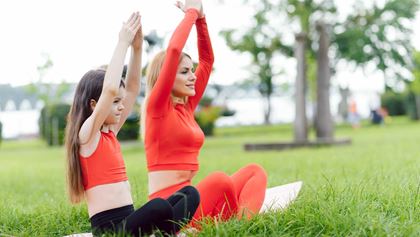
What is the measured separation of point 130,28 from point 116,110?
16.8 inches

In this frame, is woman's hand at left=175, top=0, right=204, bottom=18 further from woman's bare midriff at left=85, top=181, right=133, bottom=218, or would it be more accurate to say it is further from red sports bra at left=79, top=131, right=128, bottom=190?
woman's bare midriff at left=85, top=181, right=133, bottom=218

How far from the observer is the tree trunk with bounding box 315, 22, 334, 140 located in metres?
14.3

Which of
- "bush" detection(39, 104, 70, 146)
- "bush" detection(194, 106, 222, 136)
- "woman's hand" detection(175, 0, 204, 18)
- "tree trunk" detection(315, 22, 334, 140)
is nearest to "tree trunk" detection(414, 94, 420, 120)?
"bush" detection(194, 106, 222, 136)

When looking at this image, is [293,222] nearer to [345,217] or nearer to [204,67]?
[345,217]

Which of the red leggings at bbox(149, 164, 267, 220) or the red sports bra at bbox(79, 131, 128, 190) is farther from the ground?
the red sports bra at bbox(79, 131, 128, 190)

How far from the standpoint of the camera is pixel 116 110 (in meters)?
3.11

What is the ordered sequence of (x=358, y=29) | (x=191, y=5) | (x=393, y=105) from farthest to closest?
(x=393, y=105), (x=358, y=29), (x=191, y=5)

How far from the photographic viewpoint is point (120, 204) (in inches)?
119

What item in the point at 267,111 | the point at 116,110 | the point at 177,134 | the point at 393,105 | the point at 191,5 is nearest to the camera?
the point at 116,110

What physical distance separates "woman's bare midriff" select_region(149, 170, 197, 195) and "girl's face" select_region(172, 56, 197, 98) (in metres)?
0.44

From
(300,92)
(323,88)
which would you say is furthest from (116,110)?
(323,88)

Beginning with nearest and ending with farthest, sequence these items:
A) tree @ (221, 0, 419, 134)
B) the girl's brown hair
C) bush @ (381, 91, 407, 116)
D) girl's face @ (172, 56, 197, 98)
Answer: the girl's brown hair, girl's face @ (172, 56, 197, 98), tree @ (221, 0, 419, 134), bush @ (381, 91, 407, 116)

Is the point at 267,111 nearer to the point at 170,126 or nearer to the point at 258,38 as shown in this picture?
the point at 258,38

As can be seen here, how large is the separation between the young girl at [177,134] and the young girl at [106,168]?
0.20m
